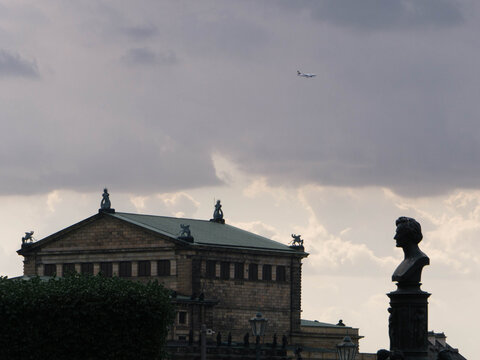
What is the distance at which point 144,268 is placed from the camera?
152m

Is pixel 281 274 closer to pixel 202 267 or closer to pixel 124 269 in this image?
pixel 202 267

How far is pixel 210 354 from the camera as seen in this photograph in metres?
138

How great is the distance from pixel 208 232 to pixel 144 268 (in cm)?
1075

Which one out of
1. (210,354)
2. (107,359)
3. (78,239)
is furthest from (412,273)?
(78,239)

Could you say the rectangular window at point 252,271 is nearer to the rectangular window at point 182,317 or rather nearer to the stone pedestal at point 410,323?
the rectangular window at point 182,317

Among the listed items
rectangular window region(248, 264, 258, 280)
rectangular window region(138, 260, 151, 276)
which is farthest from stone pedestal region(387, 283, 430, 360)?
rectangular window region(248, 264, 258, 280)

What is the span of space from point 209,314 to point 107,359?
60.4m

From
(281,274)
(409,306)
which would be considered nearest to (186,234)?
(281,274)

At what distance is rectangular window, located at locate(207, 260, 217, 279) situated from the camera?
151625 mm

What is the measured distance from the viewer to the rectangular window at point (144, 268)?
151250 mm

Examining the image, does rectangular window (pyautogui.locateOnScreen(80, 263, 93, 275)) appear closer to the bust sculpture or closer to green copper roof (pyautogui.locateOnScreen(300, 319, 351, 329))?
green copper roof (pyautogui.locateOnScreen(300, 319, 351, 329))

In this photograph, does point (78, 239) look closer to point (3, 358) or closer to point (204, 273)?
point (204, 273)

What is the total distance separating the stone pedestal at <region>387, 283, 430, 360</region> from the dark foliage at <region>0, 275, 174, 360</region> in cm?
5398

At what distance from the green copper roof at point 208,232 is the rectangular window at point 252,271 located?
81.7 inches
